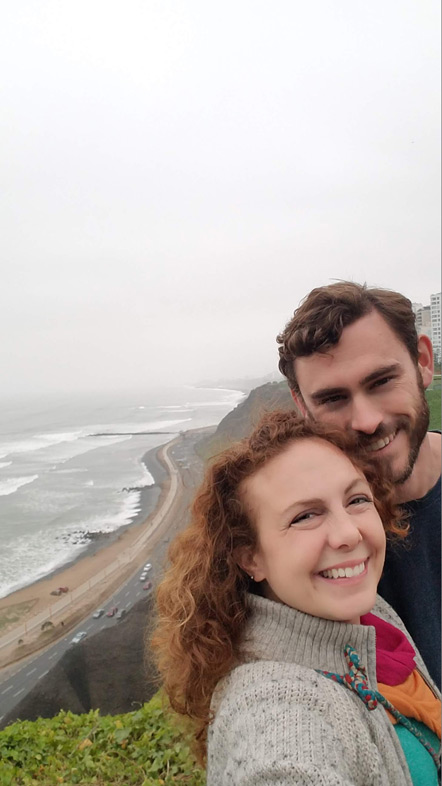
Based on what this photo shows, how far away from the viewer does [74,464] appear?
7.06ft

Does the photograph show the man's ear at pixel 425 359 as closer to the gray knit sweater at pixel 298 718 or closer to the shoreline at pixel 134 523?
the gray knit sweater at pixel 298 718

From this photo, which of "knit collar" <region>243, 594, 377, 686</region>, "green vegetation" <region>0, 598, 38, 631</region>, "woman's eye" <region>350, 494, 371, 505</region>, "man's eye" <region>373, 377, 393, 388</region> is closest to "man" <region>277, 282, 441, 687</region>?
"man's eye" <region>373, 377, 393, 388</region>

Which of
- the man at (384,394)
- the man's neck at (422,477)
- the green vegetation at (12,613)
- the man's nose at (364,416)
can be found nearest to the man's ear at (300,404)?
Answer: the man at (384,394)

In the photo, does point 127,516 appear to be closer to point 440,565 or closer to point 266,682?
point 440,565

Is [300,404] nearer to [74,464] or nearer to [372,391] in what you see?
[372,391]

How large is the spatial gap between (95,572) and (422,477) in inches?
51.1

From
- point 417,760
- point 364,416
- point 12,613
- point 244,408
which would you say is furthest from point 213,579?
point 244,408

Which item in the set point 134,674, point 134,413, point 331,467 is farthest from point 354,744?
point 134,413

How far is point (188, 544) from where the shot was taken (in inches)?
47.2

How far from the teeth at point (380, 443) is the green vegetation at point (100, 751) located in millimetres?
1134

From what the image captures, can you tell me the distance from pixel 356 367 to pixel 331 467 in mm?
438

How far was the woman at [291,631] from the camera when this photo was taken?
780 mm

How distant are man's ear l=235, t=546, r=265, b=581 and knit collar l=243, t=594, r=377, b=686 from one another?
0.29 feet

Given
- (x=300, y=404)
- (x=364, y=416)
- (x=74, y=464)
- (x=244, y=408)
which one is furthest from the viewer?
(x=244, y=408)
